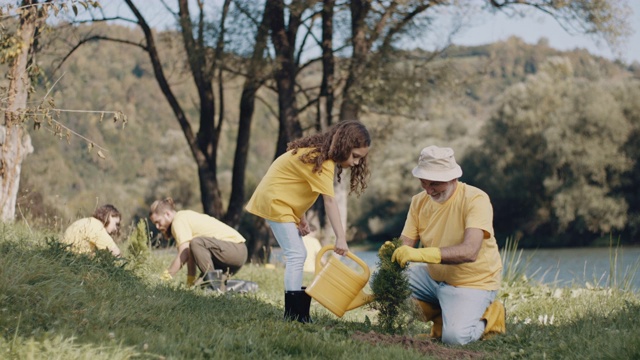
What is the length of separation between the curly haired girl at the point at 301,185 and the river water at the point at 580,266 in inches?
24.0

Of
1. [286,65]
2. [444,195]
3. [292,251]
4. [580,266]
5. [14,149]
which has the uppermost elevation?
[286,65]

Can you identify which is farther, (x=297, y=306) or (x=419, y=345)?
(x=297, y=306)

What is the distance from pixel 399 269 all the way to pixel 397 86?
985 centimetres

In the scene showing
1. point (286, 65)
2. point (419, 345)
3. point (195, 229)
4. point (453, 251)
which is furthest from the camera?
point (286, 65)

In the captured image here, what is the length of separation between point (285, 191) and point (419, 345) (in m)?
1.61

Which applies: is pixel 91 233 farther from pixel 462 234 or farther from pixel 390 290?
pixel 462 234

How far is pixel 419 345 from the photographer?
15.9 ft

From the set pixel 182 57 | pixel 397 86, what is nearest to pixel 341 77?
pixel 397 86

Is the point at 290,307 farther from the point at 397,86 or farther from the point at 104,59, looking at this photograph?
the point at 104,59

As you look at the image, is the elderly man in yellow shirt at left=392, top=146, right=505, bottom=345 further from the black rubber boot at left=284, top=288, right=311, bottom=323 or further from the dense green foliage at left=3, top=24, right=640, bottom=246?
the dense green foliage at left=3, top=24, right=640, bottom=246

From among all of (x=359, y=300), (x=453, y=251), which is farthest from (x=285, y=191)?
(x=453, y=251)

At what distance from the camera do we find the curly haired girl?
559cm

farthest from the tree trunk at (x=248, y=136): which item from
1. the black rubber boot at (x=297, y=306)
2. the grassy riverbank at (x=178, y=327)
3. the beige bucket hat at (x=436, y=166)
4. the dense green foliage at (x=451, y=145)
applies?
the beige bucket hat at (x=436, y=166)

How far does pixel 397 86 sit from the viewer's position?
14914 millimetres
